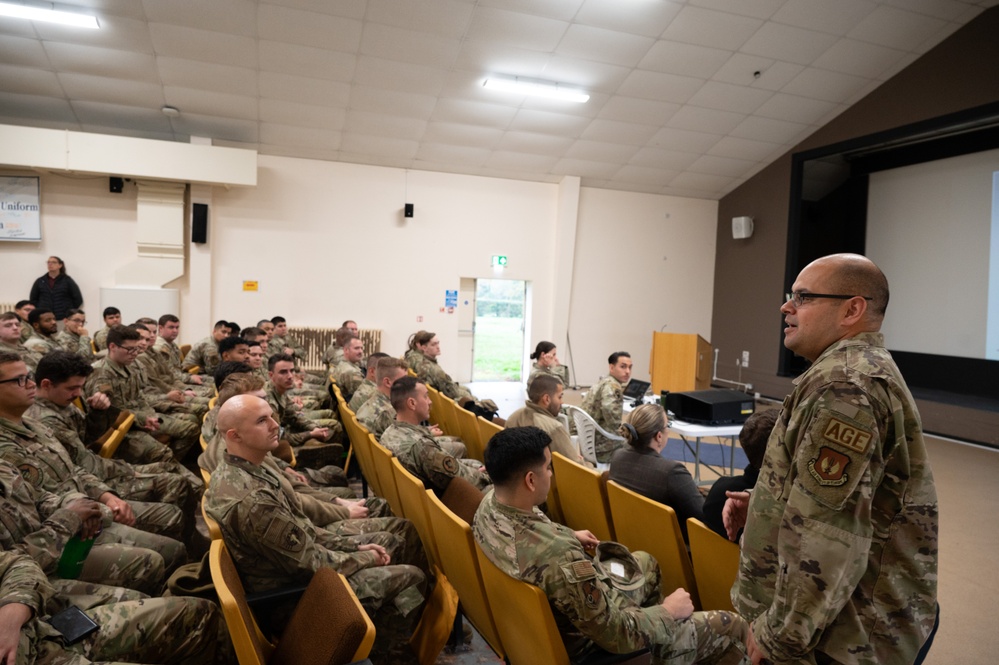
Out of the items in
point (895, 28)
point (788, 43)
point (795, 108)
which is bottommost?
point (795, 108)

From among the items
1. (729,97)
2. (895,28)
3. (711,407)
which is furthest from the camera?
(729,97)

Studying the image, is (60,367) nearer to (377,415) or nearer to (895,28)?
(377,415)

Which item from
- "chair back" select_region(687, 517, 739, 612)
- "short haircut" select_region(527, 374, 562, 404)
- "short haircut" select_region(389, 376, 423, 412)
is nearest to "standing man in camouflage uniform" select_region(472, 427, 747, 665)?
"chair back" select_region(687, 517, 739, 612)

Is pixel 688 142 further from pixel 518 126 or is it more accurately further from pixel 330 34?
pixel 330 34

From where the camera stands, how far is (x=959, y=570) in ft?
11.8

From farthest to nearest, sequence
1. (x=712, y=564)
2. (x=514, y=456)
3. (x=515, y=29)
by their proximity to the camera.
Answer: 1. (x=515, y=29)
2. (x=712, y=564)
3. (x=514, y=456)

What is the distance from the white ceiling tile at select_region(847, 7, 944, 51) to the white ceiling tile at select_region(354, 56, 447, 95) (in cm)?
520

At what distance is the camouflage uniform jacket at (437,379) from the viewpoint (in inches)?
233

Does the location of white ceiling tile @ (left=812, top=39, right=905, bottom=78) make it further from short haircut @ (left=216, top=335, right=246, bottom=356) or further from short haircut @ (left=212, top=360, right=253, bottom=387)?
short haircut @ (left=212, top=360, right=253, bottom=387)

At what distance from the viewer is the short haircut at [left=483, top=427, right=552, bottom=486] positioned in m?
1.75

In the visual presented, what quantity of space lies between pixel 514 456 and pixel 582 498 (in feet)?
3.99

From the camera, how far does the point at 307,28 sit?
21.4 feet

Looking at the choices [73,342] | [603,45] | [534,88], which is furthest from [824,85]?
[73,342]

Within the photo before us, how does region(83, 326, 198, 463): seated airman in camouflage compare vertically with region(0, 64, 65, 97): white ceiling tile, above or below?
below
